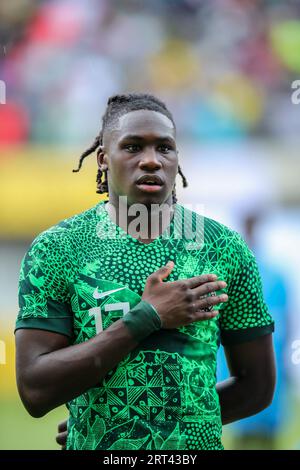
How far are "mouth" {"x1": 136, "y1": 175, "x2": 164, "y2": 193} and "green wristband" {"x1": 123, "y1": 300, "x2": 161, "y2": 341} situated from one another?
0.34 m

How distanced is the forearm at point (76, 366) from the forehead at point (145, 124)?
0.55 m

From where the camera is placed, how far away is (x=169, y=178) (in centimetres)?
211

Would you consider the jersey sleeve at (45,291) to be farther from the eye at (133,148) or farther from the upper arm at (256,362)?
the upper arm at (256,362)

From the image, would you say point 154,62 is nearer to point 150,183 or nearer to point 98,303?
point 150,183

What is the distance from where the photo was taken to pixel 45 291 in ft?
6.63

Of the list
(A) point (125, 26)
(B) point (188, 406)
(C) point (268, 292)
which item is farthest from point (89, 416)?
(A) point (125, 26)

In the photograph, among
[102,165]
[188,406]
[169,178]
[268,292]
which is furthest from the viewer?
[268,292]

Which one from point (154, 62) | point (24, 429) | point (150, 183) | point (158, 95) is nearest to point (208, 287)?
point (150, 183)

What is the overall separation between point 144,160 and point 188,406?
26.2 inches

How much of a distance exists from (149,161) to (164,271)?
307 mm

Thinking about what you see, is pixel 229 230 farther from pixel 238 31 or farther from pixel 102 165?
pixel 238 31

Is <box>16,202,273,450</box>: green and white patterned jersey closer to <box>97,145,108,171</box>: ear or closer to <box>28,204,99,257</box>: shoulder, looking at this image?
<box>28,204,99,257</box>: shoulder

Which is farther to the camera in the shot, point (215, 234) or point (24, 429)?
point (24, 429)

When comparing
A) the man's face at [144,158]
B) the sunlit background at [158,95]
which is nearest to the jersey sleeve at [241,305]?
the man's face at [144,158]
